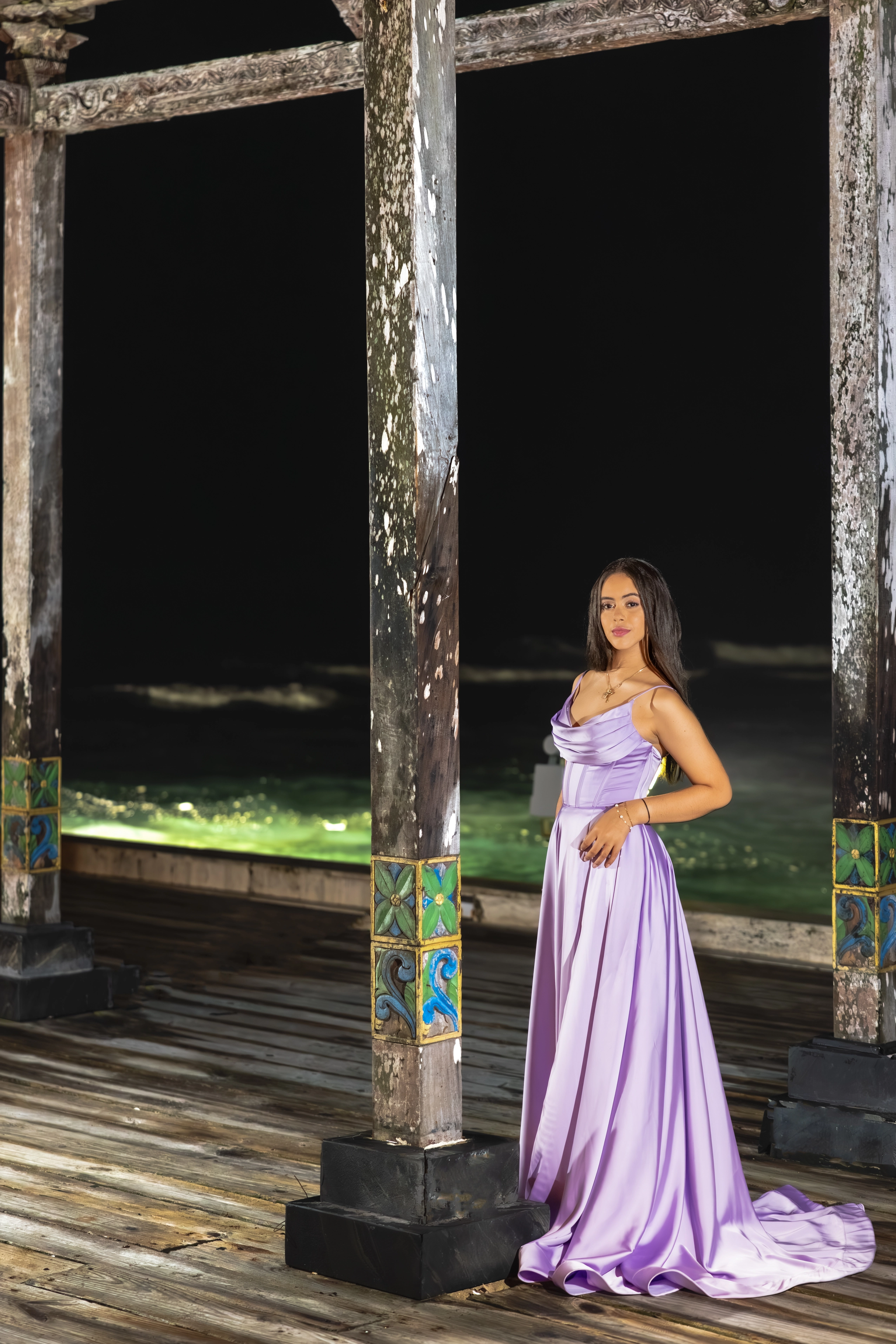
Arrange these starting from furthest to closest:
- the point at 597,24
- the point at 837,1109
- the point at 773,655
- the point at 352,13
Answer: the point at 773,655 < the point at 352,13 < the point at 597,24 < the point at 837,1109

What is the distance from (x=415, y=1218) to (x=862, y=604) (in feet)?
6.67

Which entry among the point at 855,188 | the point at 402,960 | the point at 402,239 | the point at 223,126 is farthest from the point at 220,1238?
the point at 223,126

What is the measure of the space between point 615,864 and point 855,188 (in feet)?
6.62

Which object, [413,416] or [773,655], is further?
[773,655]

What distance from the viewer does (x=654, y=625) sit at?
3.89 m

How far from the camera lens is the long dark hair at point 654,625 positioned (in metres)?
3.89

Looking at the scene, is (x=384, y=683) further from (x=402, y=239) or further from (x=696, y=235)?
(x=696, y=235)

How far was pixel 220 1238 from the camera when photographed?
392 cm

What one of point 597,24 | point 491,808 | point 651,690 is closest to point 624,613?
point 651,690

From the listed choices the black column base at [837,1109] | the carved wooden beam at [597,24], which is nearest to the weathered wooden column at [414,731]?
the black column base at [837,1109]

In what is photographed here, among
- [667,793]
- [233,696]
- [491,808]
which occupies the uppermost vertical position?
[233,696]

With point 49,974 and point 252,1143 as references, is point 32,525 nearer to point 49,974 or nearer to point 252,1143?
point 49,974

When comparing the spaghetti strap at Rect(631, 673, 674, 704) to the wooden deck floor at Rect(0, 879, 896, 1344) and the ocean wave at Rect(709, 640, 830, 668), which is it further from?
the ocean wave at Rect(709, 640, 830, 668)

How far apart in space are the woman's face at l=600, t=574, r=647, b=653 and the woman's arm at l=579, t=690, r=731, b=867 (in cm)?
14
